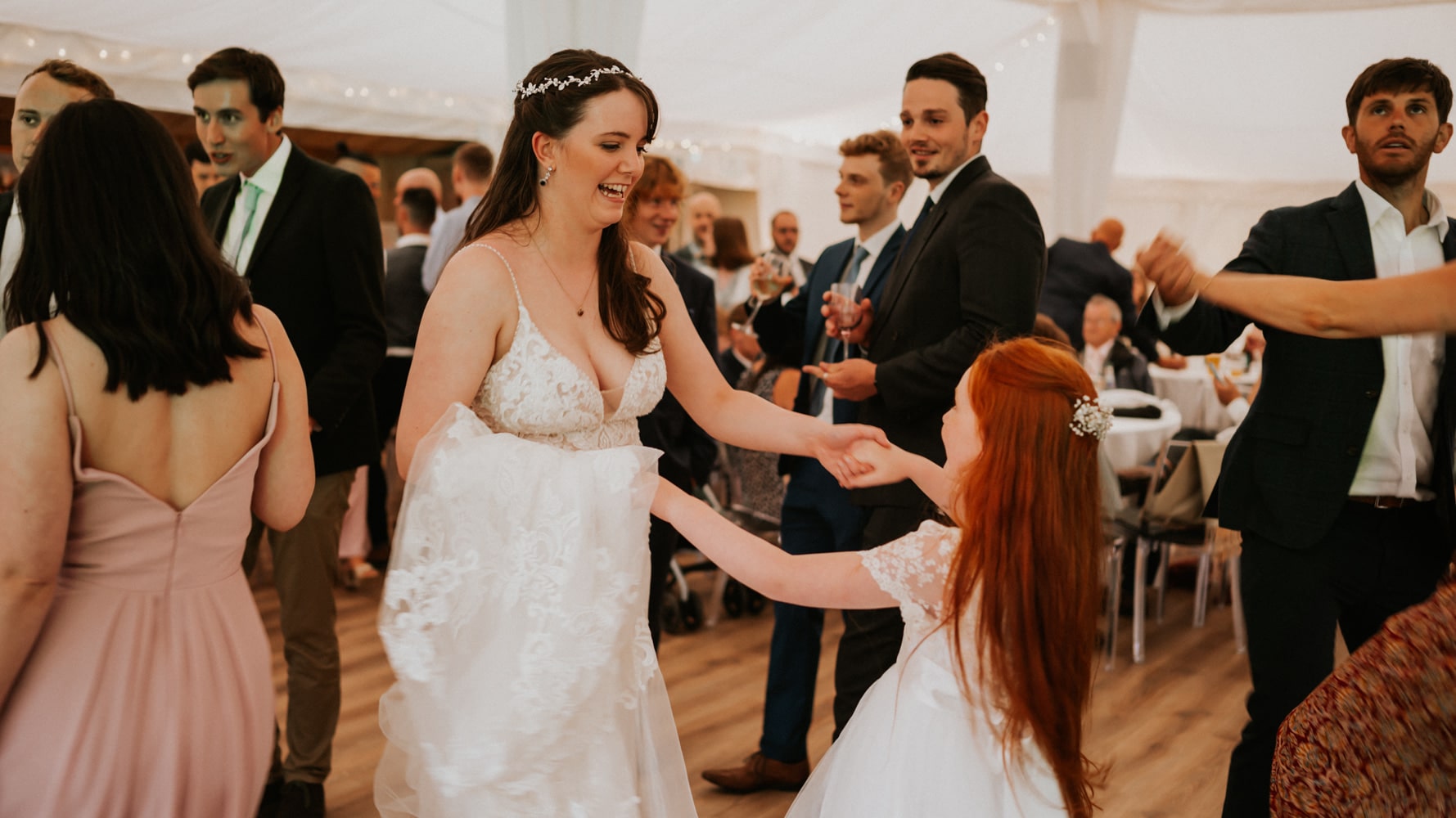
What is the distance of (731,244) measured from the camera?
6352mm

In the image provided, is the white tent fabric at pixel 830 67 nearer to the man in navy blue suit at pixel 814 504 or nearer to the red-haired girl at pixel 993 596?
the man in navy blue suit at pixel 814 504

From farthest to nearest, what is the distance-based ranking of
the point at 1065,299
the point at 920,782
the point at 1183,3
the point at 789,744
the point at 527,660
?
the point at 1183,3
the point at 1065,299
the point at 789,744
the point at 920,782
the point at 527,660

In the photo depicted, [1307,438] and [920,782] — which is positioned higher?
[1307,438]

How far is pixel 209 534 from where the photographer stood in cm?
163

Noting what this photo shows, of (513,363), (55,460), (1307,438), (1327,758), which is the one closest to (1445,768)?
(1327,758)

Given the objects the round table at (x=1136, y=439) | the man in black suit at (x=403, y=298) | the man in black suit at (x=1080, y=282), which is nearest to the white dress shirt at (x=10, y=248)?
the man in black suit at (x=403, y=298)

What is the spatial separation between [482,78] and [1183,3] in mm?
4696

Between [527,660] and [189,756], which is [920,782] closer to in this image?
[527,660]

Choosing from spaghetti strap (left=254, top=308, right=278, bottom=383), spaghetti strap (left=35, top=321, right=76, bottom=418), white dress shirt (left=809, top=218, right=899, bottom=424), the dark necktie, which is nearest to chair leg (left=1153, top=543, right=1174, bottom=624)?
white dress shirt (left=809, top=218, right=899, bottom=424)

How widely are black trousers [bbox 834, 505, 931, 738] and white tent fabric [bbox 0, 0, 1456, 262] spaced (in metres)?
1.72

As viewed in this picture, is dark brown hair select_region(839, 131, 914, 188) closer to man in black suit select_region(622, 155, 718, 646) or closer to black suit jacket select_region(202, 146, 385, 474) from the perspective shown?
man in black suit select_region(622, 155, 718, 646)

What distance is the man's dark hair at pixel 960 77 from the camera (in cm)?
276

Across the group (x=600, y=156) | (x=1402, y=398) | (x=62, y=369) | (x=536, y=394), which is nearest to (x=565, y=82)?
(x=600, y=156)

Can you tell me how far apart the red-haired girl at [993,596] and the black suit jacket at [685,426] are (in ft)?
4.66
